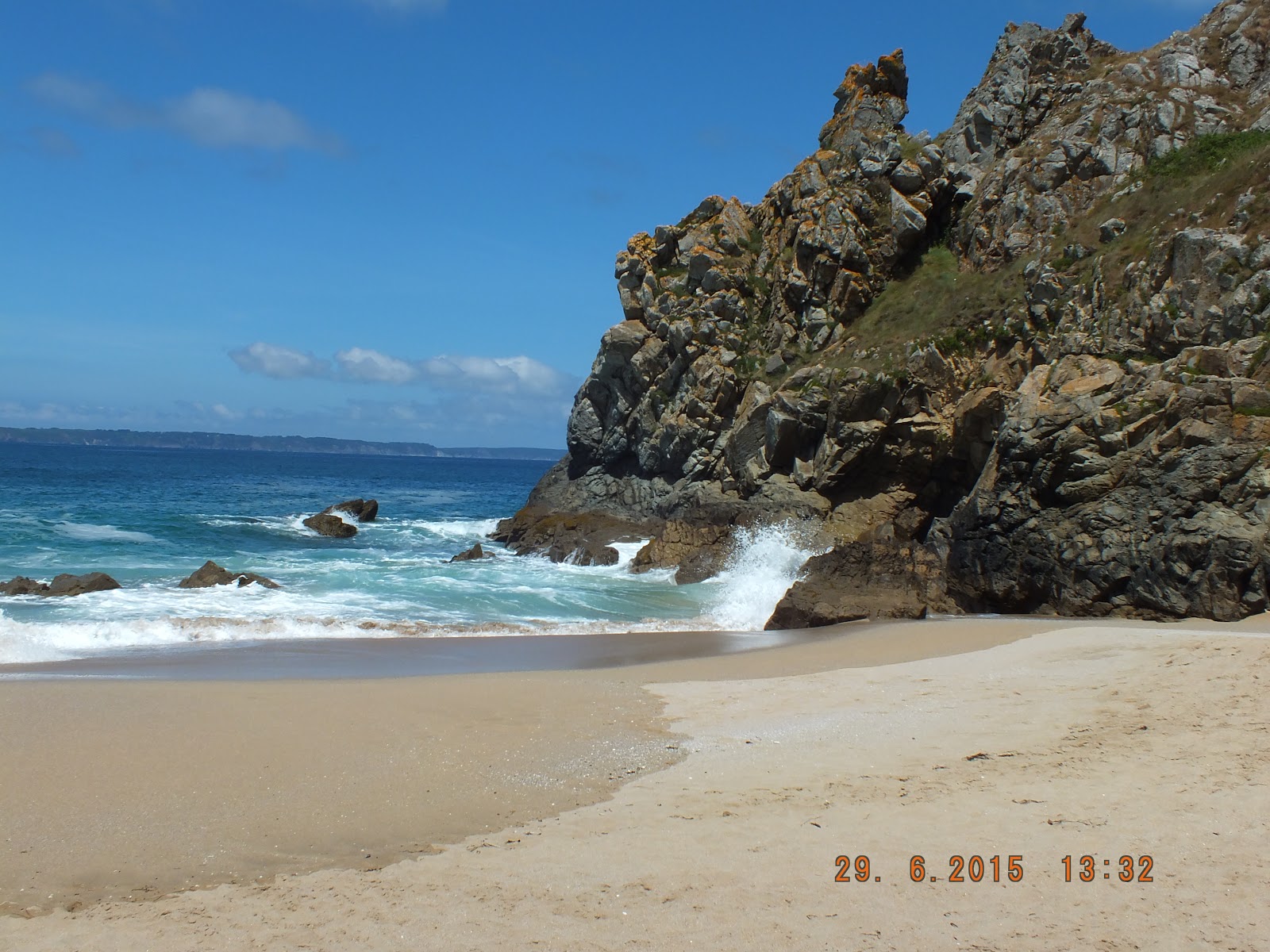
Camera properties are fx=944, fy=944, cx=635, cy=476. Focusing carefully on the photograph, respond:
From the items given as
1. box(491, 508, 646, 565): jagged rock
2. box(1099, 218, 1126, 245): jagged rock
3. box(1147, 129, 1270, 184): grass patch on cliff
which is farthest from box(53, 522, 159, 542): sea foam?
box(1147, 129, 1270, 184): grass patch on cliff

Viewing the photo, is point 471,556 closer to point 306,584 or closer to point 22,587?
point 306,584

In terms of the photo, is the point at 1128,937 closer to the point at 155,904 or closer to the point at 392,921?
the point at 392,921

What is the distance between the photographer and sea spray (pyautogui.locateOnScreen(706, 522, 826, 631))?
20.2 m

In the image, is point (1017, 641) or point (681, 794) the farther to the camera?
point (1017, 641)

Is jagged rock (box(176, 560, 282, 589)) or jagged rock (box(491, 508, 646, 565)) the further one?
jagged rock (box(491, 508, 646, 565))

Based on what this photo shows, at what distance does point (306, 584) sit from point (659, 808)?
→ 19454mm

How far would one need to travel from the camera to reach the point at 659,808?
676 cm

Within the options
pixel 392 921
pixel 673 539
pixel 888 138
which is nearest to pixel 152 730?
pixel 392 921

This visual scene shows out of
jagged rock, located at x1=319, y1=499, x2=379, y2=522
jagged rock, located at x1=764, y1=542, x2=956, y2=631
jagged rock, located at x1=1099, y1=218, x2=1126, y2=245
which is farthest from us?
jagged rock, located at x1=319, y1=499, x2=379, y2=522

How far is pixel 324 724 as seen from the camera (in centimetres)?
934

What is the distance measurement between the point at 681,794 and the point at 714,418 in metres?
30.1

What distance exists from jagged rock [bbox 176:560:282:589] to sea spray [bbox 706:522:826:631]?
36.1ft

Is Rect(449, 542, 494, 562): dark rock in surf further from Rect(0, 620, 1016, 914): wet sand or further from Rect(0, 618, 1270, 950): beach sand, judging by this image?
Rect(0, 618, 1270, 950): beach sand

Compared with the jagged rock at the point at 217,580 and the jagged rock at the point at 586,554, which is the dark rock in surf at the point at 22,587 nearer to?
the jagged rock at the point at 217,580
